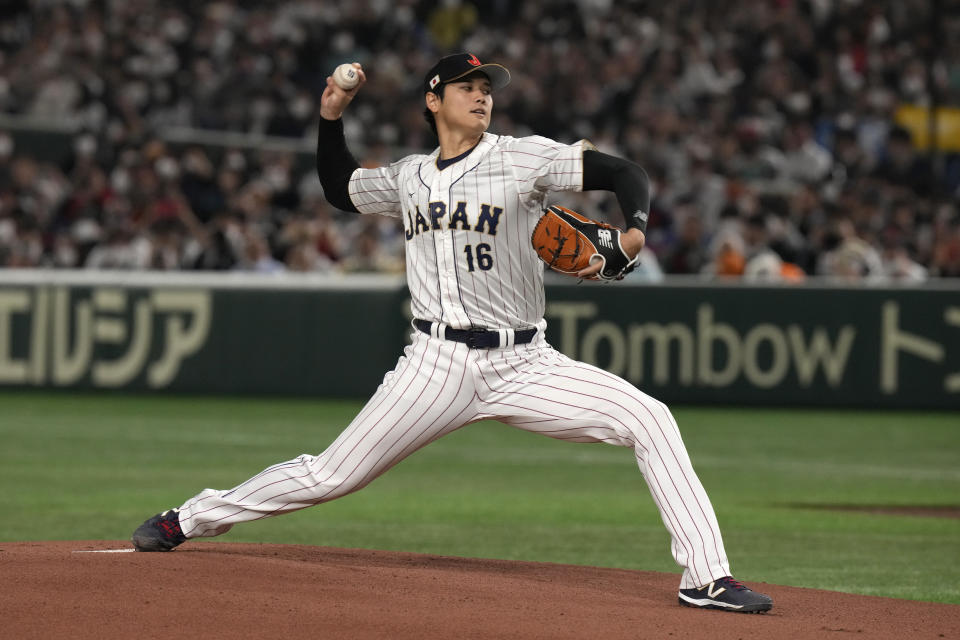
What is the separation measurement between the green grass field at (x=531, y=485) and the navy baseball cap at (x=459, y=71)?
2.45 meters

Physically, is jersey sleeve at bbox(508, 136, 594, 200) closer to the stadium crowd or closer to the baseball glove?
the baseball glove

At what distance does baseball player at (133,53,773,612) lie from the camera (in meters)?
5.31

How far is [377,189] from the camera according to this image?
234 inches

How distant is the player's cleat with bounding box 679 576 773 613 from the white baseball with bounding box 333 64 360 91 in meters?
2.30

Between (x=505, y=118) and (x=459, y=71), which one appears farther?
(x=505, y=118)

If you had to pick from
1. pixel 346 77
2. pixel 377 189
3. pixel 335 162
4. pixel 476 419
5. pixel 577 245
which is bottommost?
pixel 476 419

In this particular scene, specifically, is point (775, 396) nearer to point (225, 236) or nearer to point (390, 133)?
point (225, 236)

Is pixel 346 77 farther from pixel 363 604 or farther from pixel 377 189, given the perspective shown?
pixel 363 604

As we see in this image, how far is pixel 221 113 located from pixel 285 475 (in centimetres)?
1733

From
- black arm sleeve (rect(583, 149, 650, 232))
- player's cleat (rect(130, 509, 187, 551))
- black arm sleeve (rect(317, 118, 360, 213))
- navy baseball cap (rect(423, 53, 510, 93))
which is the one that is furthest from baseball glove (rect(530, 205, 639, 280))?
player's cleat (rect(130, 509, 187, 551))

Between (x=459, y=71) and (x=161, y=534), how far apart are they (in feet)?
6.85

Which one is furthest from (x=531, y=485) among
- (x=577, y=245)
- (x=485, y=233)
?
(x=577, y=245)

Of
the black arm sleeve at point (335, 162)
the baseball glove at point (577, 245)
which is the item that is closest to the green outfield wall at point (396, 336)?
the black arm sleeve at point (335, 162)

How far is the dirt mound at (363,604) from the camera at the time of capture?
4.66 m
